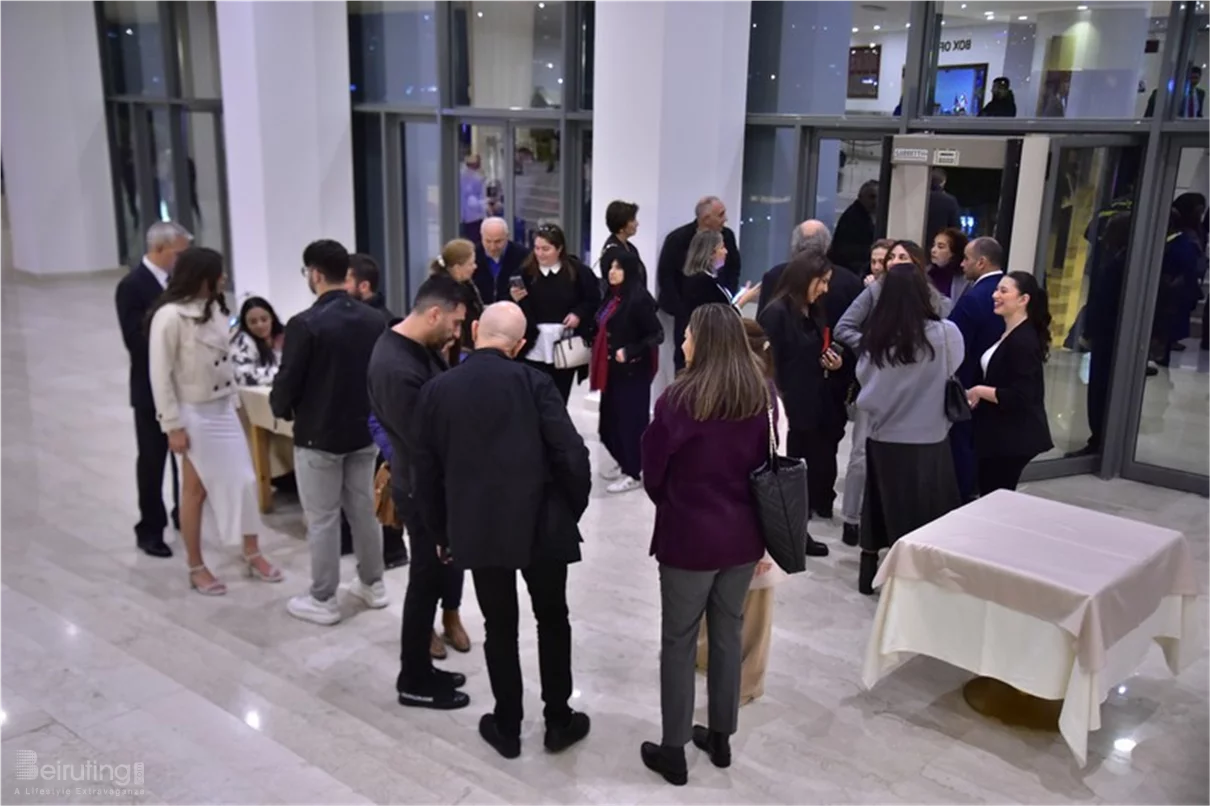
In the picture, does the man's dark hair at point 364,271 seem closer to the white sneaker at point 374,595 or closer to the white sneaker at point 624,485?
the white sneaker at point 374,595

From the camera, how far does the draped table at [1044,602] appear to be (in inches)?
134

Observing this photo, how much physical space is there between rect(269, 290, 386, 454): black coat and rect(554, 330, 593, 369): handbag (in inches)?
71.2

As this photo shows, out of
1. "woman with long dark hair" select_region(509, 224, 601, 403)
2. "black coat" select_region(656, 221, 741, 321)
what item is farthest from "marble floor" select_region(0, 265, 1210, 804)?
"black coat" select_region(656, 221, 741, 321)

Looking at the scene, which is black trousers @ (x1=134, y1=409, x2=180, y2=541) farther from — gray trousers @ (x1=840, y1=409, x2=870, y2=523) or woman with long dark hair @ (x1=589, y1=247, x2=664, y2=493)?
gray trousers @ (x1=840, y1=409, x2=870, y2=523)

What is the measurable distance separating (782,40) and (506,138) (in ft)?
9.38

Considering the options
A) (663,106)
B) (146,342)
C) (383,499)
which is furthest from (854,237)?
(146,342)

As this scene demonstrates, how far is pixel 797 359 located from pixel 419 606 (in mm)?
2280

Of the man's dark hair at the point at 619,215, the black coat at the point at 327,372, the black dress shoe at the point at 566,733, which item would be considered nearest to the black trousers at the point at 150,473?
the black coat at the point at 327,372

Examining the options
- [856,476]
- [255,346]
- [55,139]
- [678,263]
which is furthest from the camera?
[55,139]

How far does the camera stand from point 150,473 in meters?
5.26

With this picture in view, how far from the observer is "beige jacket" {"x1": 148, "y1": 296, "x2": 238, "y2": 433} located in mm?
4461

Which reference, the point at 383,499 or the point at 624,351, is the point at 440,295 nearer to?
the point at 383,499

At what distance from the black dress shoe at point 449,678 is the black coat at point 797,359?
81.3 inches

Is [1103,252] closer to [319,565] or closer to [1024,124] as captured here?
[1024,124]
